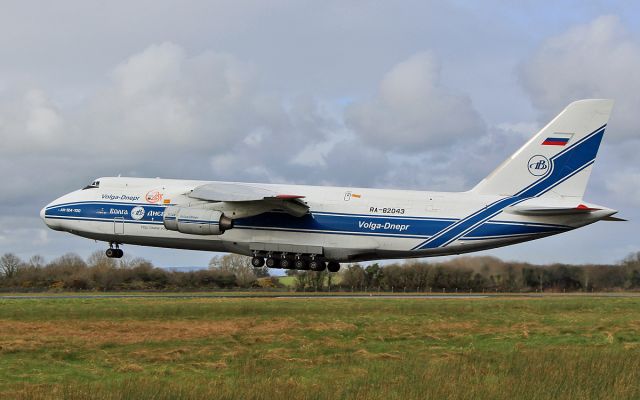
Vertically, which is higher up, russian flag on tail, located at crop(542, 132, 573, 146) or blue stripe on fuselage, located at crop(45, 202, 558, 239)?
russian flag on tail, located at crop(542, 132, 573, 146)

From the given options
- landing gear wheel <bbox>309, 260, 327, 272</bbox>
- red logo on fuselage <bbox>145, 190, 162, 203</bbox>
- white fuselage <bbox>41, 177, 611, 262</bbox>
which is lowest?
landing gear wheel <bbox>309, 260, 327, 272</bbox>

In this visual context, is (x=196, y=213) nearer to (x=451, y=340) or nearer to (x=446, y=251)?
(x=446, y=251)

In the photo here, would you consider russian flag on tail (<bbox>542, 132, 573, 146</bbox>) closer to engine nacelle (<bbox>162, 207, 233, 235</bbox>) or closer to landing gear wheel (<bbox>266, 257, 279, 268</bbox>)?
landing gear wheel (<bbox>266, 257, 279, 268</bbox>)

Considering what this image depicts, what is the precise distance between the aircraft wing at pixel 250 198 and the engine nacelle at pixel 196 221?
0.61m

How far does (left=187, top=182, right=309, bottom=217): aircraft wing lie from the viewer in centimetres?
3053

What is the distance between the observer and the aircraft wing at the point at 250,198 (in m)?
30.5

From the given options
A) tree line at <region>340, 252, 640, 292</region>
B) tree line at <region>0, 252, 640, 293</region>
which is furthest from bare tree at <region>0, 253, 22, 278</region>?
tree line at <region>340, 252, 640, 292</region>

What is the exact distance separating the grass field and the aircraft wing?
4854mm

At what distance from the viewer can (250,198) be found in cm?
3050

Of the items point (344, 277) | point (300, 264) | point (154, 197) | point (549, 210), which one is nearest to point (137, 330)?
point (300, 264)

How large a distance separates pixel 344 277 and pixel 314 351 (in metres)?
31.8

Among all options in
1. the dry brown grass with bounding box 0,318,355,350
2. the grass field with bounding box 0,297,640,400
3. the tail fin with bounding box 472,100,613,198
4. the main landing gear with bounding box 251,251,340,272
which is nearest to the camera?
the grass field with bounding box 0,297,640,400

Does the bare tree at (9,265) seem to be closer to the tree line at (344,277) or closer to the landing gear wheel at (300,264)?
the tree line at (344,277)

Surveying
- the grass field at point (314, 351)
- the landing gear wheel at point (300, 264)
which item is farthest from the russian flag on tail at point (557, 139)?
the landing gear wheel at point (300, 264)
